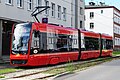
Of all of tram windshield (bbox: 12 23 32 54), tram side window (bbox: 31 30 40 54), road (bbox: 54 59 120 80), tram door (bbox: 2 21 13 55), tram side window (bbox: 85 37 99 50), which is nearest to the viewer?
road (bbox: 54 59 120 80)

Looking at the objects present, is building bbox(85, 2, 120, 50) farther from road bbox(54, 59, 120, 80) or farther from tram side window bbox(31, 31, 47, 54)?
road bbox(54, 59, 120, 80)

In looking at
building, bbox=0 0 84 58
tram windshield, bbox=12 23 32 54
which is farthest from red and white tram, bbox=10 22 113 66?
building, bbox=0 0 84 58

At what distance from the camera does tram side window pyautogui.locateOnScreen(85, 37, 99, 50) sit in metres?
33.8

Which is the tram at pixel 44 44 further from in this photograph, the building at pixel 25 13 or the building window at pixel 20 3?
the building window at pixel 20 3

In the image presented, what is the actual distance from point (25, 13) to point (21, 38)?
1545 centimetres

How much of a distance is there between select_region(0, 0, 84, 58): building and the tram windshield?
34.6ft

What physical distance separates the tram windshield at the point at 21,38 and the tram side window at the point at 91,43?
11.2m

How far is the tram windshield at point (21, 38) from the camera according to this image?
22875 millimetres

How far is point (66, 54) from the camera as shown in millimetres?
28016

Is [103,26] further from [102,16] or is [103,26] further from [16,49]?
[16,49]

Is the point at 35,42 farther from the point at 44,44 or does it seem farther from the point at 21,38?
the point at 44,44

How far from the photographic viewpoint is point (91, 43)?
35188 millimetres

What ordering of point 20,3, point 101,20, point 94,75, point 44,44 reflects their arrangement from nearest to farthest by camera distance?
point 94,75, point 44,44, point 20,3, point 101,20

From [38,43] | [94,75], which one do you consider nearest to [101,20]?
[38,43]
